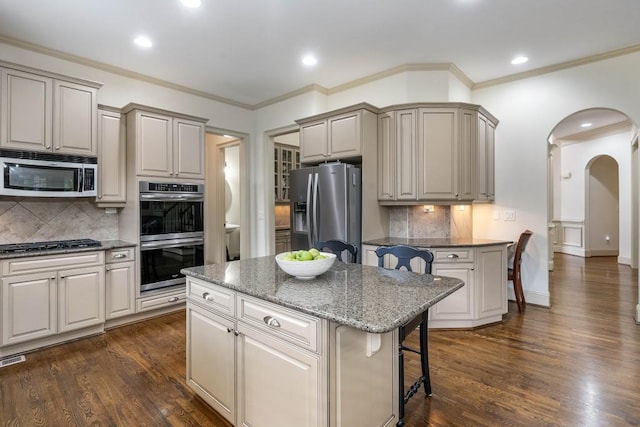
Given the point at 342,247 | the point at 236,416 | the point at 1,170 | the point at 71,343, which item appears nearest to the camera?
the point at 236,416

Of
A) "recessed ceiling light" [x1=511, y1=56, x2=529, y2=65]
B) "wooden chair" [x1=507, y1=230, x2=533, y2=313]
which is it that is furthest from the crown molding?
"wooden chair" [x1=507, y1=230, x2=533, y2=313]

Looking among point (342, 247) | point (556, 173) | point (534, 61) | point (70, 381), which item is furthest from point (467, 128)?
point (556, 173)

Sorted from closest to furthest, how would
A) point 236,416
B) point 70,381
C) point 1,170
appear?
point 236,416 < point 70,381 < point 1,170

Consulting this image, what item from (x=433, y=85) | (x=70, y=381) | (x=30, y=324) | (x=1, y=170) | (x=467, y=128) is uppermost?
(x=433, y=85)

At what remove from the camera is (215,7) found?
109 inches

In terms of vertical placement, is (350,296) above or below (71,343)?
above

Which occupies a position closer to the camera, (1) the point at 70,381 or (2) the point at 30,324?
(1) the point at 70,381

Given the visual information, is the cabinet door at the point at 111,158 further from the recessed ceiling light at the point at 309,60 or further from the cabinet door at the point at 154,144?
the recessed ceiling light at the point at 309,60

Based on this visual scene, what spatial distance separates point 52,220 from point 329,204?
290 cm

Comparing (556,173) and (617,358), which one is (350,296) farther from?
(556,173)

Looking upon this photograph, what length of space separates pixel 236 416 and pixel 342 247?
4.40 feet

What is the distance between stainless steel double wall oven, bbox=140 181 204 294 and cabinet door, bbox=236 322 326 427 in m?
2.44

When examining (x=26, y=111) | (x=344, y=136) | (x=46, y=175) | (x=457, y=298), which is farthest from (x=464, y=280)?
(x=26, y=111)

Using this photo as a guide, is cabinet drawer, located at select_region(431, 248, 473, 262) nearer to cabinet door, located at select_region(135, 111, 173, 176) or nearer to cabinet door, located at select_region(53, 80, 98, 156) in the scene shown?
cabinet door, located at select_region(135, 111, 173, 176)
